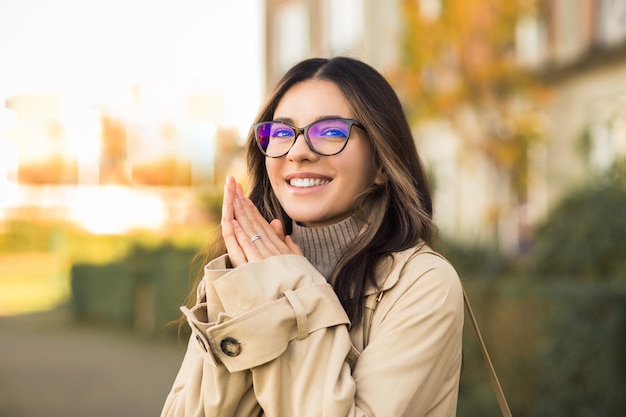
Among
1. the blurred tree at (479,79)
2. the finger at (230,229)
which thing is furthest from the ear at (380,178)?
the blurred tree at (479,79)

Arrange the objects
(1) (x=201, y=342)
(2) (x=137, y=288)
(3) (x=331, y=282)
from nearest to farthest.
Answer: (1) (x=201, y=342) < (3) (x=331, y=282) < (2) (x=137, y=288)

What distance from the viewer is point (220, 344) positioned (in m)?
2.10

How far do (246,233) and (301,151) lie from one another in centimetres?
28

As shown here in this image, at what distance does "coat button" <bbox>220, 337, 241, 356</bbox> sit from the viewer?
2.08m

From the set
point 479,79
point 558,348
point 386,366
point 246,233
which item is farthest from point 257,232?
point 479,79

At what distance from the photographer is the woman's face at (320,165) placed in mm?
2381

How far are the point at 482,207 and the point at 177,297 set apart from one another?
5.30 meters

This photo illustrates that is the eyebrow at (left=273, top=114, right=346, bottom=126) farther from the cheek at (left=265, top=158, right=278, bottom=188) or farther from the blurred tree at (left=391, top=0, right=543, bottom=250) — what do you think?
the blurred tree at (left=391, top=0, right=543, bottom=250)

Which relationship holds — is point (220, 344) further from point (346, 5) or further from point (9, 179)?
point (9, 179)

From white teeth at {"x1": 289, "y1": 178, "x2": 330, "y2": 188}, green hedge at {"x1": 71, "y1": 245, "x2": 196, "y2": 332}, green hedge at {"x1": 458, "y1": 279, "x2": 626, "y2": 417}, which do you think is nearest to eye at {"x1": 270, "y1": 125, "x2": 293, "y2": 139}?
white teeth at {"x1": 289, "y1": 178, "x2": 330, "y2": 188}

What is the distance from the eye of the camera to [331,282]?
92.0 inches

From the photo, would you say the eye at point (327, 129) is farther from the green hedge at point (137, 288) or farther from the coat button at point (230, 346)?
the green hedge at point (137, 288)

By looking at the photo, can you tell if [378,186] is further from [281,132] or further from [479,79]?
[479,79]

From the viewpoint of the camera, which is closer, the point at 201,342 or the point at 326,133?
the point at 201,342
